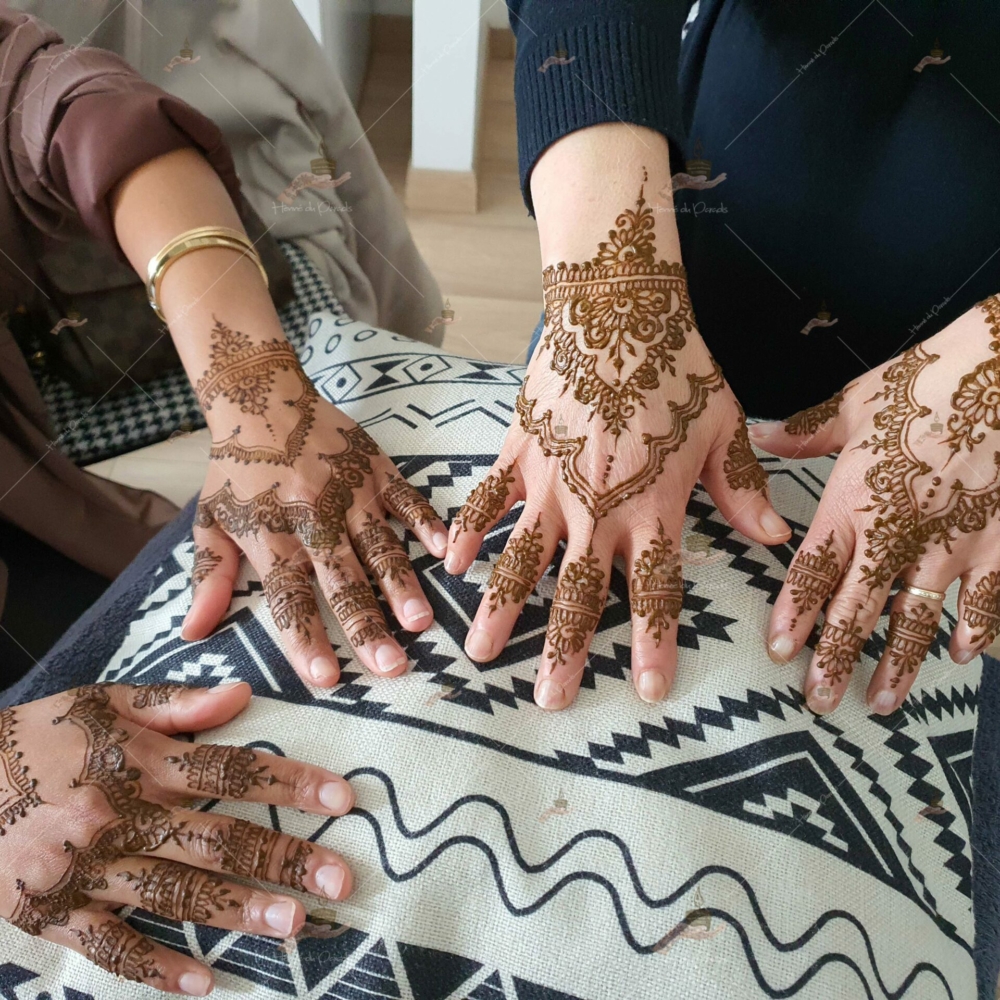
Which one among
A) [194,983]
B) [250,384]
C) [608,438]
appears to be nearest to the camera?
[194,983]

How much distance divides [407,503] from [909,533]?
36cm

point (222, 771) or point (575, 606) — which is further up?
point (575, 606)

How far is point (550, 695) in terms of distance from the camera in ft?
1.61

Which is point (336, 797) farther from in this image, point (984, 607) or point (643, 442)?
point (984, 607)

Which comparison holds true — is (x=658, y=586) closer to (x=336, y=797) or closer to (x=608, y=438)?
(x=608, y=438)

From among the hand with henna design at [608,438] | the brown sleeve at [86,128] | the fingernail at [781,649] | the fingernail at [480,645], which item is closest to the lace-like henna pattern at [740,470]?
the hand with henna design at [608,438]

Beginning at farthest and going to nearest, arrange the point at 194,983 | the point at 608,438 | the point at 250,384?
1. the point at 250,384
2. the point at 608,438
3. the point at 194,983

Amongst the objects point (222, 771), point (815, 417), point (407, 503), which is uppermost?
point (815, 417)

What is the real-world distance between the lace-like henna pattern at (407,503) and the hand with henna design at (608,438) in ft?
0.10

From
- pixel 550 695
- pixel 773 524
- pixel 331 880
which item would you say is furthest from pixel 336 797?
pixel 773 524

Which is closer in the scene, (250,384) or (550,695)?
(550,695)

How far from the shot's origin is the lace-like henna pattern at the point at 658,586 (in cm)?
51

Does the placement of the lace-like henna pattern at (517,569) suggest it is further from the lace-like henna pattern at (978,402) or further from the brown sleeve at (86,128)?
the brown sleeve at (86,128)

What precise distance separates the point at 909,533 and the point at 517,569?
0.89 ft
